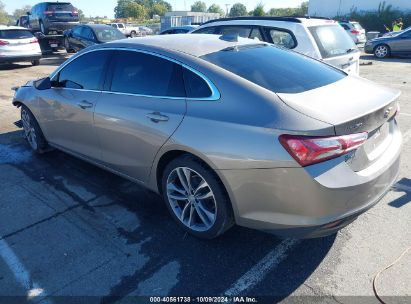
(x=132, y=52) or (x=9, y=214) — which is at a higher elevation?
(x=132, y=52)

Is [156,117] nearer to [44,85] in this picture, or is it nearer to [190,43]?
[190,43]

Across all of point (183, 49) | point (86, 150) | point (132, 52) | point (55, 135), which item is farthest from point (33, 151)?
point (183, 49)

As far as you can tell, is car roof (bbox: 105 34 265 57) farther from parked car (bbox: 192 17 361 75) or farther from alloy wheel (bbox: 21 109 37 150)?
parked car (bbox: 192 17 361 75)

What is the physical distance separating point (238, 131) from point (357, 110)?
859 millimetres

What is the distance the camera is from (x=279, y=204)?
2539 millimetres

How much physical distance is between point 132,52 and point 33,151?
271 centimetres

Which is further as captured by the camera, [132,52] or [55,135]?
[55,135]

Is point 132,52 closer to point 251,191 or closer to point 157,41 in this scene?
point 157,41

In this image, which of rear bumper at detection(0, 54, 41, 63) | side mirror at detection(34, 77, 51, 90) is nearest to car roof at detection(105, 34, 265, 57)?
side mirror at detection(34, 77, 51, 90)

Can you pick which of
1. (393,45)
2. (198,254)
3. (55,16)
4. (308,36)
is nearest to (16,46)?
(55,16)

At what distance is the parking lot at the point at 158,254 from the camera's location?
8.63 ft

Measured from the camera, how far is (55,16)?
61.2 feet

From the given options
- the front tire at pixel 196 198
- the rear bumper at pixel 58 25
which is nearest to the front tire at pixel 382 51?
the rear bumper at pixel 58 25

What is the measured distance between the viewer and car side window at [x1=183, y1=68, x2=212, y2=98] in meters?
2.93
